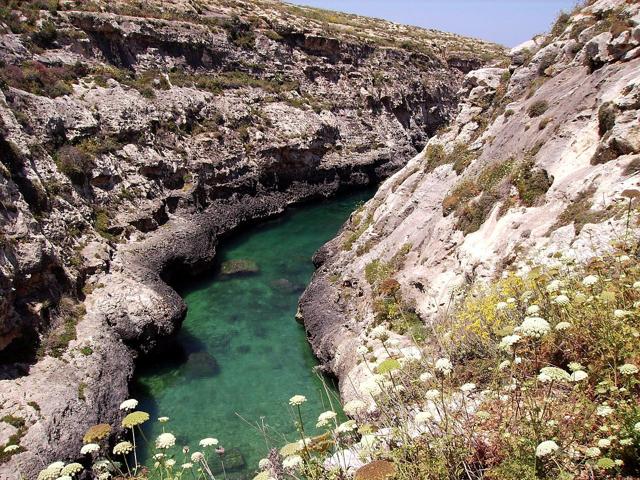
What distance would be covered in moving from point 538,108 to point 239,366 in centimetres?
1645

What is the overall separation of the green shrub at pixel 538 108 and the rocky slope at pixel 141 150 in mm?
17914

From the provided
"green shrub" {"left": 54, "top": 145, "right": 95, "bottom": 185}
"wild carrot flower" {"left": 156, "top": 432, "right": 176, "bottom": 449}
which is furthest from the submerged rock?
"wild carrot flower" {"left": 156, "top": 432, "right": 176, "bottom": 449}

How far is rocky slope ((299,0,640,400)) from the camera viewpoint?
40.4ft

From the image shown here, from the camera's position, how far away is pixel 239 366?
21891mm

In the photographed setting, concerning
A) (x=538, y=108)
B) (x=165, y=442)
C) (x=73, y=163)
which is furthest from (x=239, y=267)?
(x=165, y=442)

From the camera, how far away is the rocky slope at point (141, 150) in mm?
18297

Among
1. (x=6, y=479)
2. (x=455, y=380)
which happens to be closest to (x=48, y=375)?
(x=6, y=479)

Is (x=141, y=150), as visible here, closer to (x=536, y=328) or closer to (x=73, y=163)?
(x=73, y=163)

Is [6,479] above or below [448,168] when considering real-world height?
below

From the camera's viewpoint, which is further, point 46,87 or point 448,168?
point 46,87

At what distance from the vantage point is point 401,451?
5.51 meters

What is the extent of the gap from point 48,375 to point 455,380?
14.8 m

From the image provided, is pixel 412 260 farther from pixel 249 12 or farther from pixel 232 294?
pixel 249 12

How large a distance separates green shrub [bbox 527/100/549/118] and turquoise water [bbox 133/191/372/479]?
13.4 m
